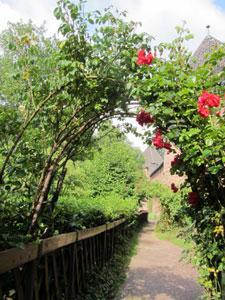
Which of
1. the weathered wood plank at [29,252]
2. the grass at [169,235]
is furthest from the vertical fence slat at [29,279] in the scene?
the grass at [169,235]

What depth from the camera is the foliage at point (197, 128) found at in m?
3.72

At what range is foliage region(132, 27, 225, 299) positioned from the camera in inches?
146

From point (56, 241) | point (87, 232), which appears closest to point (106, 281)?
point (87, 232)

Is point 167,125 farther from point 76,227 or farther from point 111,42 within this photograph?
point 76,227

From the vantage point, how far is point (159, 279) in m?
8.97

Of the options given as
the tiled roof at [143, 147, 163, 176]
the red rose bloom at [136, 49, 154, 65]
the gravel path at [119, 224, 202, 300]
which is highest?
the tiled roof at [143, 147, 163, 176]

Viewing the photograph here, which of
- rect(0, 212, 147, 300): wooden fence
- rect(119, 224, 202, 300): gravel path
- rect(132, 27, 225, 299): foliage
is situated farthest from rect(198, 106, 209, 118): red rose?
rect(119, 224, 202, 300): gravel path

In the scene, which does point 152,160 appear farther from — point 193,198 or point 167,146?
point 167,146

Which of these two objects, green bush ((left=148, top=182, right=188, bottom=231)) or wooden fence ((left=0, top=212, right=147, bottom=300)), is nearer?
wooden fence ((left=0, top=212, right=147, bottom=300))

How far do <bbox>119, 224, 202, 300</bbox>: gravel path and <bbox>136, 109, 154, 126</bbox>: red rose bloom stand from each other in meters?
2.05

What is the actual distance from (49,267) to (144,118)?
2027mm

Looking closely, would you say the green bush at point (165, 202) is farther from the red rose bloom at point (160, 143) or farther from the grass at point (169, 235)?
the red rose bloom at point (160, 143)

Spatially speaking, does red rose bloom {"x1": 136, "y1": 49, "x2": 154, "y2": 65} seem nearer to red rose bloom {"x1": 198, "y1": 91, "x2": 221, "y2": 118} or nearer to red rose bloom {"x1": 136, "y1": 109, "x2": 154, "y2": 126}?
red rose bloom {"x1": 136, "y1": 109, "x2": 154, "y2": 126}

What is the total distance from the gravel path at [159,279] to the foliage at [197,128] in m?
1.15
